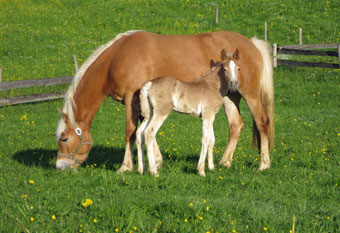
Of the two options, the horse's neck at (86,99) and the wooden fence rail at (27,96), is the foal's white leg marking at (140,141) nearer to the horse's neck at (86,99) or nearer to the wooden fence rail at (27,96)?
the horse's neck at (86,99)

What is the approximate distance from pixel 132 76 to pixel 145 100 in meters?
0.63

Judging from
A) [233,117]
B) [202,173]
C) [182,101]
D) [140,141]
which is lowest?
[202,173]

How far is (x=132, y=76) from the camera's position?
300 inches

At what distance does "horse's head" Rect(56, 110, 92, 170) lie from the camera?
7812mm

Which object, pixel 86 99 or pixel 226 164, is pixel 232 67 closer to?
pixel 226 164

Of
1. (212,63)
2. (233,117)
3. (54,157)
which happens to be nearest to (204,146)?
(212,63)

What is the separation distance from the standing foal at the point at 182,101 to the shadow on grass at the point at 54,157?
4.79 ft

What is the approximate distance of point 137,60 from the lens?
771cm

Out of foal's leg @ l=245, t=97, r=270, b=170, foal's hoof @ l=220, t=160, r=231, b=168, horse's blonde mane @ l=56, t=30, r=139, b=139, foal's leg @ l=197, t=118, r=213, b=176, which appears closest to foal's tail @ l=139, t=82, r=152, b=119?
foal's leg @ l=197, t=118, r=213, b=176

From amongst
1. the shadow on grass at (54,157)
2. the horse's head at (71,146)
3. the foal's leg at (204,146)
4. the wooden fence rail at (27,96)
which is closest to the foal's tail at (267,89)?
the foal's leg at (204,146)

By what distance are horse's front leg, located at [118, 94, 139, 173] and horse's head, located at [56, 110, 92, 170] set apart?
73 centimetres

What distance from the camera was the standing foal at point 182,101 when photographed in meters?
7.10

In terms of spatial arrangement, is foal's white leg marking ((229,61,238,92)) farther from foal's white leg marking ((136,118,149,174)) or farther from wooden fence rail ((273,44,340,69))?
wooden fence rail ((273,44,340,69))

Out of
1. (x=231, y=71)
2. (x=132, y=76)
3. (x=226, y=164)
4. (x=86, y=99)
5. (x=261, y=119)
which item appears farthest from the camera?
(x=261, y=119)
